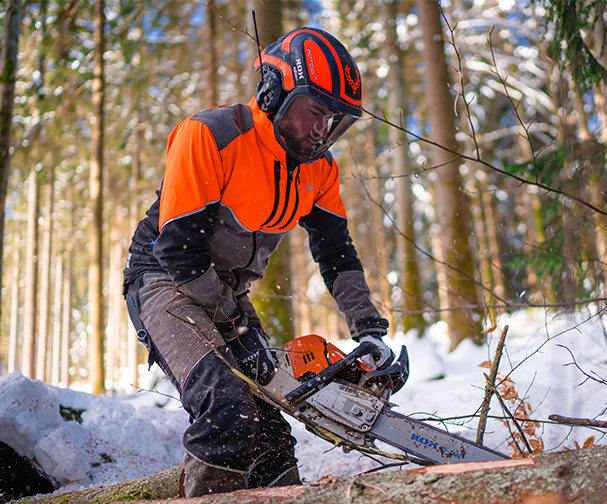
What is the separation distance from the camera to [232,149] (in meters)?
2.22

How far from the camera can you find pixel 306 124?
234 cm

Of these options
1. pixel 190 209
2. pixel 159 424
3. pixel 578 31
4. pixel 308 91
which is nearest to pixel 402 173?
pixel 578 31

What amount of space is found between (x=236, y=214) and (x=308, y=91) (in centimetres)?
70

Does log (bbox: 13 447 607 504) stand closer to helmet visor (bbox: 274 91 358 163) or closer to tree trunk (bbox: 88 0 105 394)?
helmet visor (bbox: 274 91 358 163)

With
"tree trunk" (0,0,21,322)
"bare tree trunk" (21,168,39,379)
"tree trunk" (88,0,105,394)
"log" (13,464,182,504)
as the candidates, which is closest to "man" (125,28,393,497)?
"log" (13,464,182,504)

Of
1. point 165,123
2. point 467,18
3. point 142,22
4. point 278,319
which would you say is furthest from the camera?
point 165,123

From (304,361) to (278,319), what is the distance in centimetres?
317

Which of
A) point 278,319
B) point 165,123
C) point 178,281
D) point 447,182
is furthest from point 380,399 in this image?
point 165,123

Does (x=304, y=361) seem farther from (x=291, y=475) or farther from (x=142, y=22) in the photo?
(x=142, y=22)

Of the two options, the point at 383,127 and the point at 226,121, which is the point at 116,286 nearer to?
Result: the point at 383,127

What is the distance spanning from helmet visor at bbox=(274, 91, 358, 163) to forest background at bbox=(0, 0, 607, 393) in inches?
9.4

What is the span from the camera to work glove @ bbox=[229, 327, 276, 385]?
7.47 feet

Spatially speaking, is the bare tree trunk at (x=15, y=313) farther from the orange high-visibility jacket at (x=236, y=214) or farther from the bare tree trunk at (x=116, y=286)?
the orange high-visibility jacket at (x=236, y=214)

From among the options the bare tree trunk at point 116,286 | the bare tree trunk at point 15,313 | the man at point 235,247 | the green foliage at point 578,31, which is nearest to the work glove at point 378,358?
the man at point 235,247
